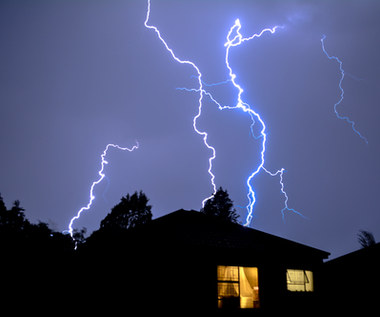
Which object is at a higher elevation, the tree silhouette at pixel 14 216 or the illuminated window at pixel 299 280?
the tree silhouette at pixel 14 216

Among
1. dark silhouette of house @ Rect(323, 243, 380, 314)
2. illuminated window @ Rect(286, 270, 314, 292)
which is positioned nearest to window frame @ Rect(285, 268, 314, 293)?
illuminated window @ Rect(286, 270, 314, 292)

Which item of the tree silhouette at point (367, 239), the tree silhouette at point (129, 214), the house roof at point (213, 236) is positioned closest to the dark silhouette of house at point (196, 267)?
the house roof at point (213, 236)

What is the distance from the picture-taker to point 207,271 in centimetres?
717

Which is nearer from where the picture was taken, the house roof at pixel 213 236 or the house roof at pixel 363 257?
the house roof at pixel 213 236

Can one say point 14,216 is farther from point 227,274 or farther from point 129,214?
point 227,274

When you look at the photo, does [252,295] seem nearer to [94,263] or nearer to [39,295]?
[94,263]

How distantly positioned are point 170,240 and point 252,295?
17.0 feet

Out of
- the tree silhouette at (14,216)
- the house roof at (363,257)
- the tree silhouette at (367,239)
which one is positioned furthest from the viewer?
the tree silhouette at (367,239)

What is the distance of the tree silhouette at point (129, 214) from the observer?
865 inches

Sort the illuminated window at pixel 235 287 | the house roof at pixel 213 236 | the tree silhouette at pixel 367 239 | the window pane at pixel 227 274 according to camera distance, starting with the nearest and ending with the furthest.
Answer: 1. the house roof at pixel 213 236
2. the illuminated window at pixel 235 287
3. the window pane at pixel 227 274
4. the tree silhouette at pixel 367 239

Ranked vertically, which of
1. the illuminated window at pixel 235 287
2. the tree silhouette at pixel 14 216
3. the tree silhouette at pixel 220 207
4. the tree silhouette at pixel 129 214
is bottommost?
the illuminated window at pixel 235 287

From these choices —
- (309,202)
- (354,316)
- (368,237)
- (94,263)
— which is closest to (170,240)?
(94,263)

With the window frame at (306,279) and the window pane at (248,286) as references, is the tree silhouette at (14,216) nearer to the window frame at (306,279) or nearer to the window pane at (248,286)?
the window pane at (248,286)

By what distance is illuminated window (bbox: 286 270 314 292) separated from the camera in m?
8.62
